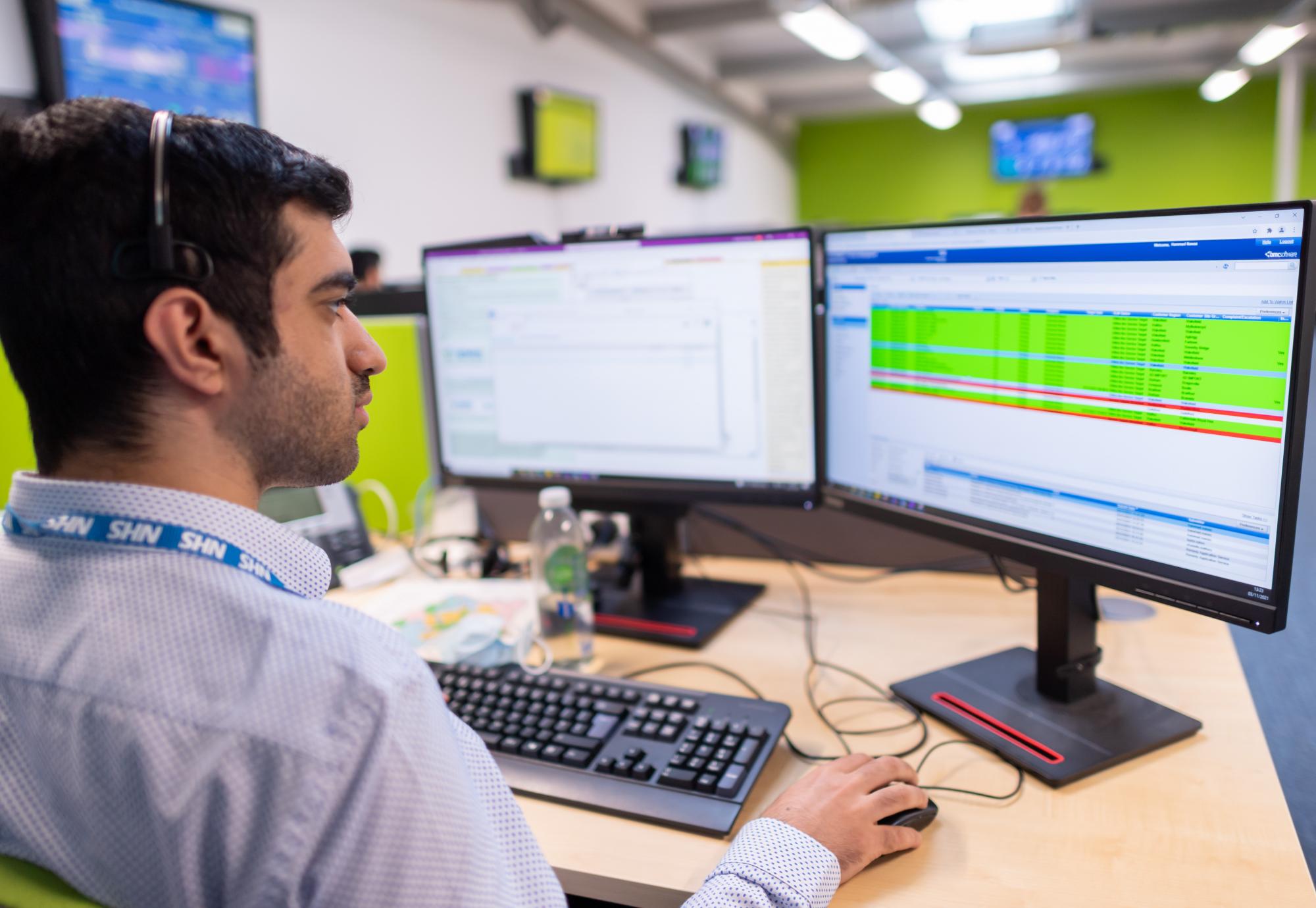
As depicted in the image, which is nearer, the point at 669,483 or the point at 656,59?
the point at 669,483

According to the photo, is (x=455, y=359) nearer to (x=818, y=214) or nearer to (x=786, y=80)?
(x=786, y=80)

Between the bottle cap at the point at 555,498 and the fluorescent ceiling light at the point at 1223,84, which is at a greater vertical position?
the fluorescent ceiling light at the point at 1223,84

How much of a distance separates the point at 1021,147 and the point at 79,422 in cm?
1014

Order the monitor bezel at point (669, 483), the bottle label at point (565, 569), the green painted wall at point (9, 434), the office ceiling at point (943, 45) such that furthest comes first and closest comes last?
the office ceiling at point (943, 45)
the green painted wall at point (9, 434)
the bottle label at point (565, 569)
the monitor bezel at point (669, 483)

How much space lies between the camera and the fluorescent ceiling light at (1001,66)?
24.4ft

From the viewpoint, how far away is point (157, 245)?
578mm

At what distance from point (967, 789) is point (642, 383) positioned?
0.66 meters

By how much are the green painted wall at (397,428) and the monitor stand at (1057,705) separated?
3.34 ft

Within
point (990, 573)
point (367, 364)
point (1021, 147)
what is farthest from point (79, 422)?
point (1021, 147)

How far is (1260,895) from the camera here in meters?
0.69

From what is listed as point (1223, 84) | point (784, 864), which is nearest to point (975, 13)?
point (1223, 84)

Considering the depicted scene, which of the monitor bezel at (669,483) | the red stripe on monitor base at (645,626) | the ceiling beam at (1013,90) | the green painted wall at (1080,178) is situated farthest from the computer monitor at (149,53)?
the ceiling beam at (1013,90)

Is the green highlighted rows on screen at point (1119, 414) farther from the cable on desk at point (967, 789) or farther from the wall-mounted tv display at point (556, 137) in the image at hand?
the wall-mounted tv display at point (556, 137)

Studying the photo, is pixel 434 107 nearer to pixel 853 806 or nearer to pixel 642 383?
pixel 642 383
